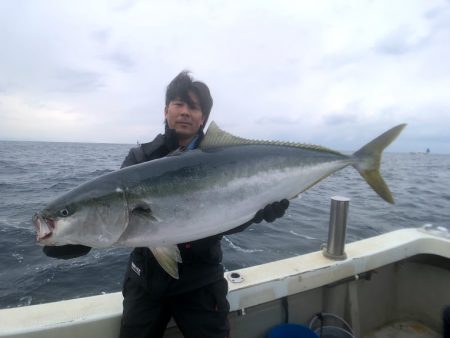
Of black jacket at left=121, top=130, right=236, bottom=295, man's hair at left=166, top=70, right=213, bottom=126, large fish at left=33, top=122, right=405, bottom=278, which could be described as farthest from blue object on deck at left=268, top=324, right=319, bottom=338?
man's hair at left=166, top=70, right=213, bottom=126

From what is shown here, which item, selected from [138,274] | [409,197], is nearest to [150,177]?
[138,274]

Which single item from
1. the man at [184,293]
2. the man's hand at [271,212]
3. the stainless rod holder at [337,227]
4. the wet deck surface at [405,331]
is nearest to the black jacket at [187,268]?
the man at [184,293]

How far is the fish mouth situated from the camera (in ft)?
8.10

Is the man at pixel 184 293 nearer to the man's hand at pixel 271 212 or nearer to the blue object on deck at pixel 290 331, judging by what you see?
the man's hand at pixel 271 212

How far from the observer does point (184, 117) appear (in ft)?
10.6

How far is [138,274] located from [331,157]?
2275 millimetres

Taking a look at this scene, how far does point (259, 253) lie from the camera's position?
8.77m

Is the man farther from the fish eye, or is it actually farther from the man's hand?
the fish eye

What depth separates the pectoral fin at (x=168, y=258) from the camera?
2502 mm

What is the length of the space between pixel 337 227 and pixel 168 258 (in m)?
2.55

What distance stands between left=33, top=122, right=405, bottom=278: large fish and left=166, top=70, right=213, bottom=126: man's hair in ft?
1.62

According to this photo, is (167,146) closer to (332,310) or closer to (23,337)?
(23,337)

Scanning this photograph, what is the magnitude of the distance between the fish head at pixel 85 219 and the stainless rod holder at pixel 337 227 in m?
2.72

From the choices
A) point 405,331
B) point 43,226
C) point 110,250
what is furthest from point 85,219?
point 110,250
